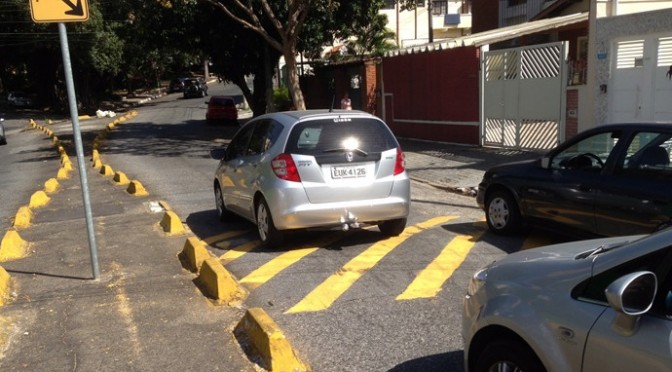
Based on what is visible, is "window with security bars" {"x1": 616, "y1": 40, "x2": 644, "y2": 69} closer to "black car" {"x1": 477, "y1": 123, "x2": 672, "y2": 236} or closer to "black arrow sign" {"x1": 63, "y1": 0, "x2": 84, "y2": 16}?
"black car" {"x1": 477, "y1": 123, "x2": 672, "y2": 236}

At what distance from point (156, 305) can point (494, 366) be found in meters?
3.36

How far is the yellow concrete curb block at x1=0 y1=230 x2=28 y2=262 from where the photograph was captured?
24.2 feet

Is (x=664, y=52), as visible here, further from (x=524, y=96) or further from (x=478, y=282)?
(x=478, y=282)

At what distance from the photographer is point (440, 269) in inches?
255

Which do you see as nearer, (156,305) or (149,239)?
(156,305)

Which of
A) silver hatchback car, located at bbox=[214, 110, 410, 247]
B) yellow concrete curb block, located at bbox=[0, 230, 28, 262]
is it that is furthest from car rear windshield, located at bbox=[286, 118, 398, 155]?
yellow concrete curb block, located at bbox=[0, 230, 28, 262]

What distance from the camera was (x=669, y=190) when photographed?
5797 millimetres

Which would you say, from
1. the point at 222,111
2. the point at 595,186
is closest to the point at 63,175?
the point at 595,186

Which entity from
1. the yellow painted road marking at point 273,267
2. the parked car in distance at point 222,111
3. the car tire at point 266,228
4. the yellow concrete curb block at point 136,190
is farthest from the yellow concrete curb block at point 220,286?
the parked car in distance at point 222,111

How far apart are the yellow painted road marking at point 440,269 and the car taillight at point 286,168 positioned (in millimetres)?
1766

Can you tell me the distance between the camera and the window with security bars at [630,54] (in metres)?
13.0

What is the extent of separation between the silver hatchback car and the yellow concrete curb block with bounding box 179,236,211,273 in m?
0.88

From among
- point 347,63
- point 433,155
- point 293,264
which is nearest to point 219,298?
point 293,264

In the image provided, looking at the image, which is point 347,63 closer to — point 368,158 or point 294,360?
point 368,158
